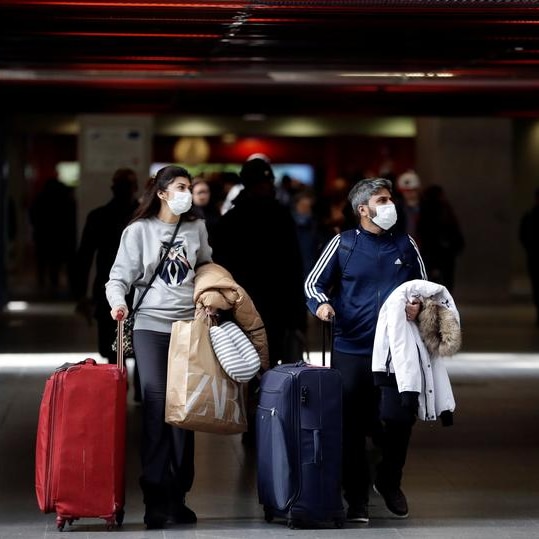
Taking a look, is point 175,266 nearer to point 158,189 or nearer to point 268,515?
point 158,189

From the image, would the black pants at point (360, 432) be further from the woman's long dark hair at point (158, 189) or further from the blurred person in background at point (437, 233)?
the blurred person in background at point (437, 233)

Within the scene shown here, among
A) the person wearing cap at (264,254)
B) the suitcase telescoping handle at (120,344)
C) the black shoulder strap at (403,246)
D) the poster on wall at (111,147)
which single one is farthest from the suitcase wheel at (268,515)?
the poster on wall at (111,147)

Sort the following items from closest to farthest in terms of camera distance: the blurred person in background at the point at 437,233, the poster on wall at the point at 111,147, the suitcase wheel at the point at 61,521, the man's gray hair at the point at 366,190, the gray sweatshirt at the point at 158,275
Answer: the suitcase wheel at the point at 61,521, the gray sweatshirt at the point at 158,275, the man's gray hair at the point at 366,190, the blurred person in background at the point at 437,233, the poster on wall at the point at 111,147

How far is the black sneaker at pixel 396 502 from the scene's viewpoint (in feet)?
25.3

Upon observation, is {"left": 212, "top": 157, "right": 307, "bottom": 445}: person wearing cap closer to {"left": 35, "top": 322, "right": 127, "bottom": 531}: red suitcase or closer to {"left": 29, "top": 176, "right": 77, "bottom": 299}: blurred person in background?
{"left": 35, "top": 322, "right": 127, "bottom": 531}: red suitcase

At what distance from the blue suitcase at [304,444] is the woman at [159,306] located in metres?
0.50

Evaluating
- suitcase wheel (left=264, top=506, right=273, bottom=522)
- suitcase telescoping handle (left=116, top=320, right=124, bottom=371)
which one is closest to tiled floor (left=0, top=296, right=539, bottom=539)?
suitcase wheel (left=264, top=506, right=273, bottom=522)

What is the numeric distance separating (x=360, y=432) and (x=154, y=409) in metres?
1.14

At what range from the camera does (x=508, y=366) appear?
14648 millimetres

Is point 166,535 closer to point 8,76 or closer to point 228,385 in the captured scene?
point 228,385

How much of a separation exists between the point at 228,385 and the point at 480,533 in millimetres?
1479

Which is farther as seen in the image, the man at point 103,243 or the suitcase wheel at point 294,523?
the man at point 103,243

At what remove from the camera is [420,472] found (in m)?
9.10

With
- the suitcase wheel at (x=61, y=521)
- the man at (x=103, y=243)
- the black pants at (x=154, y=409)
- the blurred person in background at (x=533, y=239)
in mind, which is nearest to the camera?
the suitcase wheel at (x=61, y=521)
